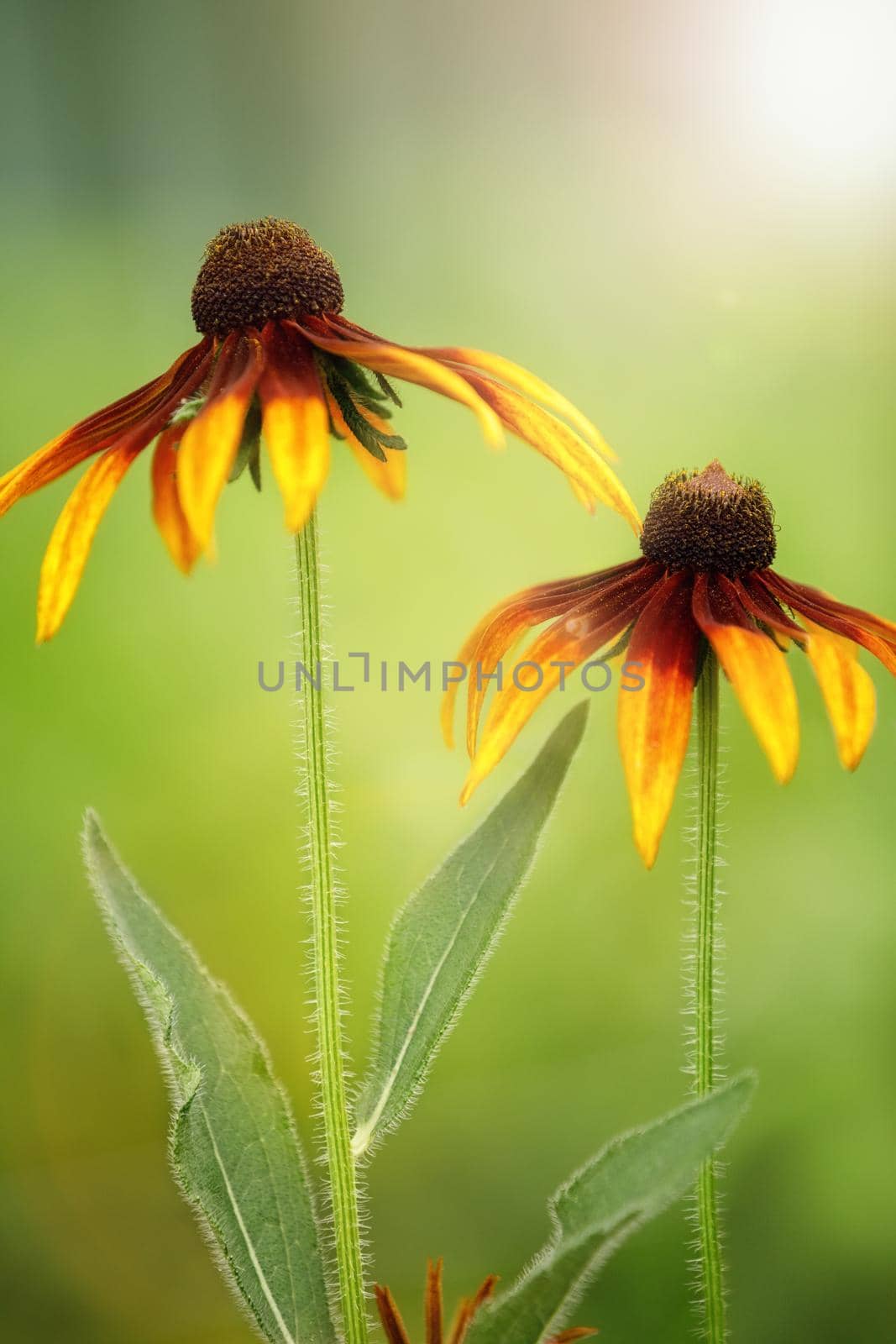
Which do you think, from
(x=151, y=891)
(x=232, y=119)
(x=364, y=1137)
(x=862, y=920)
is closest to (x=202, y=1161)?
(x=364, y=1137)

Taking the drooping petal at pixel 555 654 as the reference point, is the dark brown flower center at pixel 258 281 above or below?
above

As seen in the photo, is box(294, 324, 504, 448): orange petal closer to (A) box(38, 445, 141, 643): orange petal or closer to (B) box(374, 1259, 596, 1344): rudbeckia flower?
(A) box(38, 445, 141, 643): orange petal

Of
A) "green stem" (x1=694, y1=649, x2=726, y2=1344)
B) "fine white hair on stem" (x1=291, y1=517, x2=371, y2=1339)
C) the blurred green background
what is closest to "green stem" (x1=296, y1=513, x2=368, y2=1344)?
"fine white hair on stem" (x1=291, y1=517, x2=371, y2=1339)

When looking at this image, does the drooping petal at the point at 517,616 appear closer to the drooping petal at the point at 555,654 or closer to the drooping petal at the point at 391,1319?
the drooping petal at the point at 555,654

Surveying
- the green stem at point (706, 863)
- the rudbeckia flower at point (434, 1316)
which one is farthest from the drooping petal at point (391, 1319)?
the green stem at point (706, 863)

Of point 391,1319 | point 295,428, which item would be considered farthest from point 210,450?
point 391,1319

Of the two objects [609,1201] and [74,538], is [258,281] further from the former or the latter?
[609,1201]
